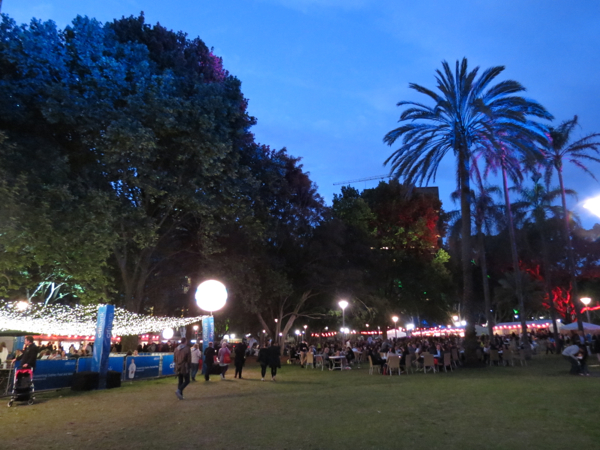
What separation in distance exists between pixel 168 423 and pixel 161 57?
15845 millimetres

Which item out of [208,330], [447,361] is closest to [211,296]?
[208,330]

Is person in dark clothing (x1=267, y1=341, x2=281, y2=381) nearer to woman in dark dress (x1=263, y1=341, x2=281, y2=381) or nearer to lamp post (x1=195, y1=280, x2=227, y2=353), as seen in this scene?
woman in dark dress (x1=263, y1=341, x2=281, y2=381)

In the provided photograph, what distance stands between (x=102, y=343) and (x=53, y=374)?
1.68 m

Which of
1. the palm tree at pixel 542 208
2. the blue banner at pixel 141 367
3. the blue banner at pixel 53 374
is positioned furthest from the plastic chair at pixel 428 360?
the palm tree at pixel 542 208

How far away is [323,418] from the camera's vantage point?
8.05 metres

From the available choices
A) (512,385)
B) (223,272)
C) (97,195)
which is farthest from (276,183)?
(512,385)

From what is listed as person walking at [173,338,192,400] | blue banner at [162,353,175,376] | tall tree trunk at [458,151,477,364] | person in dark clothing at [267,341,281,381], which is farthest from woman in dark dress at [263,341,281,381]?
tall tree trunk at [458,151,477,364]

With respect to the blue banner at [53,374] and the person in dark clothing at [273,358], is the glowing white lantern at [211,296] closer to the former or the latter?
the person in dark clothing at [273,358]

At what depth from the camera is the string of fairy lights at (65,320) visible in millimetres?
17781

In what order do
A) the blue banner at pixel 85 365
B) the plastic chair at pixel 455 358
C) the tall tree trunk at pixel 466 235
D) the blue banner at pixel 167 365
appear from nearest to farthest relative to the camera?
1. the blue banner at pixel 85 365
2. the blue banner at pixel 167 365
3. the plastic chair at pixel 455 358
4. the tall tree trunk at pixel 466 235

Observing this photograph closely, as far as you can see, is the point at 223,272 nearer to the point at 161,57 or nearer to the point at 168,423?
the point at 161,57

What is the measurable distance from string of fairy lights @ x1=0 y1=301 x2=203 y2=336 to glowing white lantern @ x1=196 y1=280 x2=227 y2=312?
13.4ft

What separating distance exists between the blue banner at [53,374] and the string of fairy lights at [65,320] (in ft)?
12.5

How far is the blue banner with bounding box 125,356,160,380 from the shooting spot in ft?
55.0
